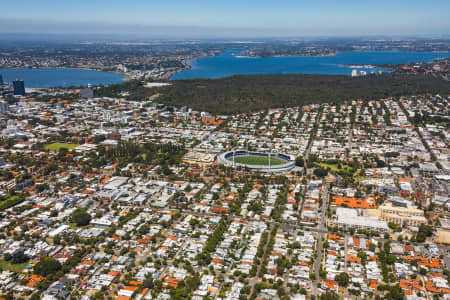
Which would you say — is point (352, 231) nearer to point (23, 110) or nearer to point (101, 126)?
point (101, 126)

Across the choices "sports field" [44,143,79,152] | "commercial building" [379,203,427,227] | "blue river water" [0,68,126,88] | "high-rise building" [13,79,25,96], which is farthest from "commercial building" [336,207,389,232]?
"blue river water" [0,68,126,88]

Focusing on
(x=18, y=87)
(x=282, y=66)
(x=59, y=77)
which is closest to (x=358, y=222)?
(x=18, y=87)

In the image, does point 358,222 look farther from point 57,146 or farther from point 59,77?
point 59,77

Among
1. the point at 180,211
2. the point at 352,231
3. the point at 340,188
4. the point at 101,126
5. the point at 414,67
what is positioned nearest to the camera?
the point at 352,231

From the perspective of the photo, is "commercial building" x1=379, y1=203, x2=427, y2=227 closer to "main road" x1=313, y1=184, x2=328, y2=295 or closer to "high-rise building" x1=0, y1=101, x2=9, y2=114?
"main road" x1=313, y1=184, x2=328, y2=295

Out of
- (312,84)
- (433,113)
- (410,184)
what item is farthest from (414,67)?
(410,184)

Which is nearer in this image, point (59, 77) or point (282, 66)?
point (59, 77)

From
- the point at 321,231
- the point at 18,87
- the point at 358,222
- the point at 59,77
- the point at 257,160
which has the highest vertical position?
the point at 59,77
